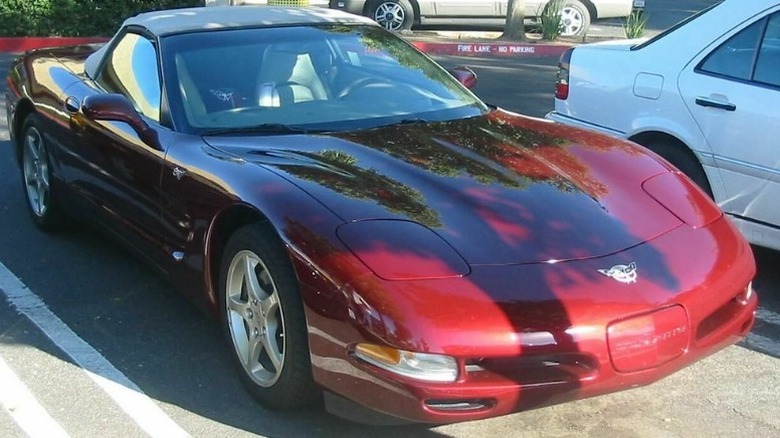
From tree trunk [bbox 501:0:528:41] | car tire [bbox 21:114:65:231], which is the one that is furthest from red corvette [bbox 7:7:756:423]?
tree trunk [bbox 501:0:528:41]

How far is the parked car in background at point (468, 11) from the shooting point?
16.6 m

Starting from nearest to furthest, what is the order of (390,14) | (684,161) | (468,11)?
1. (684,161)
2. (390,14)
3. (468,11)

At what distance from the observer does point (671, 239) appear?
3.84 metres

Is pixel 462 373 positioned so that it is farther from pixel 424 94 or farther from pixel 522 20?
→ pixel 522 20

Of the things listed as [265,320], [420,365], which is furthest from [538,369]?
[265,320]

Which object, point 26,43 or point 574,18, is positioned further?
point 574,18

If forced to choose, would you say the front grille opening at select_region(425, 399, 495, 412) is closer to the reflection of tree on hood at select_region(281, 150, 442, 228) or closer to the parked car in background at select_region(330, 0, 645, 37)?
the reflection of tree on hood at select_region(281, 150, 442, 228)

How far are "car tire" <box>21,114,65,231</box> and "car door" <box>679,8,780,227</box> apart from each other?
3565 mm

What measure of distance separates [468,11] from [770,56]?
1179cm

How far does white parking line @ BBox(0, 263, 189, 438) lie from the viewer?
390cm

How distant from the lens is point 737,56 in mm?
5535

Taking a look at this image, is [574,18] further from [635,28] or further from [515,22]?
[635,28]

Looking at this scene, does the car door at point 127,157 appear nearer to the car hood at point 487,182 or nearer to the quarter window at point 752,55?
the car hood at point 487,182

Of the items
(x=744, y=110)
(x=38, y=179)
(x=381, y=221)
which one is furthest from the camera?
(x=38, y=179)
